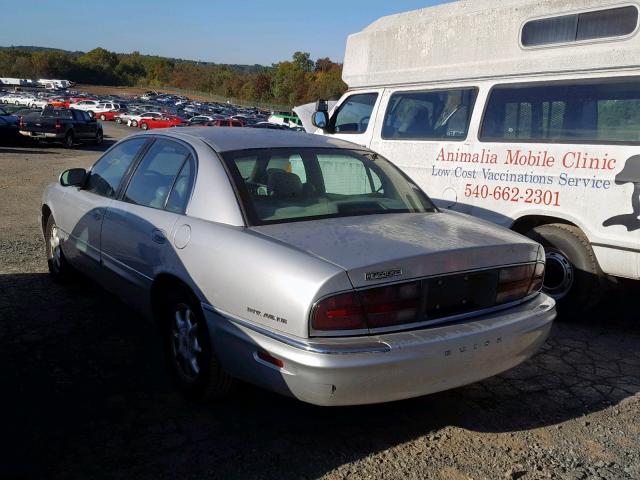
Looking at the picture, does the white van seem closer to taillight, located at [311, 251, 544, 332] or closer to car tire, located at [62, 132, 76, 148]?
taillight, located at [311, 251, 544, 332]

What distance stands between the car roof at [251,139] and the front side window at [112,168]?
461 mm

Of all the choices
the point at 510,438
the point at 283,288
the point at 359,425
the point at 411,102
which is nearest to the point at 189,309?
the point at 283,288

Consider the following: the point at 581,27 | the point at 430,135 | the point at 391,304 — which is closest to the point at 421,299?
the point at 391,304

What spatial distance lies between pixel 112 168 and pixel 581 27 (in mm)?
3926

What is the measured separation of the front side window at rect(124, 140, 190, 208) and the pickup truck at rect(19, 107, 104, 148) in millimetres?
22268

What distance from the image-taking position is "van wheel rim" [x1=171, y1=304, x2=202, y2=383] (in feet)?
11.3

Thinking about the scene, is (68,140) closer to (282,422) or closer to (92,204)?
(92,204)

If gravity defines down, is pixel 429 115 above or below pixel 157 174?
above

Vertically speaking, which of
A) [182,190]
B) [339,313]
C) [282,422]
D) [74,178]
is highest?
[182,190]

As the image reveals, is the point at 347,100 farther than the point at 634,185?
Yes

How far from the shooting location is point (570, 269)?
513 centimetres

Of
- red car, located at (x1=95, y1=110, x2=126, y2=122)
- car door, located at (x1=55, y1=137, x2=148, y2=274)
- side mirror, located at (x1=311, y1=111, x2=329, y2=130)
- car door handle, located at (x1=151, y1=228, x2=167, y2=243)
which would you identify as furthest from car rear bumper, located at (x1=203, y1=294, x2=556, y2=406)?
red car, located at (x1=95, y1=110, x2=126, y2=122)

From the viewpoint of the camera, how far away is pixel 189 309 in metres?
3.46

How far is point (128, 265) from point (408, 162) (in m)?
3.32
